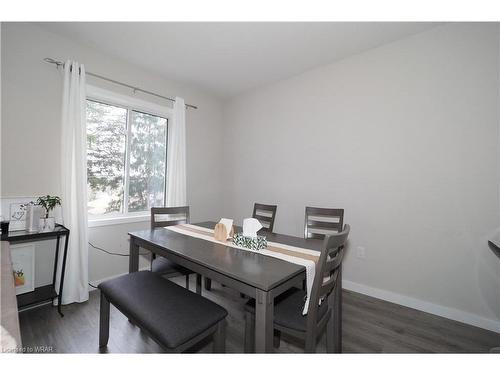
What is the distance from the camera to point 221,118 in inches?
152

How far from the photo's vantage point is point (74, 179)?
221 cm

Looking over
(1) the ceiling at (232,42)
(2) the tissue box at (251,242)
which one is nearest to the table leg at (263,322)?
(2) the tissue box at (251,242)

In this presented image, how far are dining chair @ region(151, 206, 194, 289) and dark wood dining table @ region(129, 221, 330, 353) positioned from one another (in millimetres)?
209

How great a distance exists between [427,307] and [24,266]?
144 inches

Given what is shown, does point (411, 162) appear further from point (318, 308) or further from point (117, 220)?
point (117, 220)

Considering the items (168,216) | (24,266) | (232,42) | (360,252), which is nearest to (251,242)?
(168,216)

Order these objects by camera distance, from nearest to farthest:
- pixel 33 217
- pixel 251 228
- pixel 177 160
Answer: pixel 251 228 < pixel 33 217 < pixel 177 160

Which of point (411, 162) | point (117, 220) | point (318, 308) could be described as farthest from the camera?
point (117, 220)

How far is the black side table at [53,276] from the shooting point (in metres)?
1.78

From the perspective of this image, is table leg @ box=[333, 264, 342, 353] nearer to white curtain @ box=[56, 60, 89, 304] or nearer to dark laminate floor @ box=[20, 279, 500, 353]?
dark laminate floor @ box=[20, 279, 500, 353]

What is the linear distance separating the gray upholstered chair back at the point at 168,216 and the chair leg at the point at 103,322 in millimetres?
722

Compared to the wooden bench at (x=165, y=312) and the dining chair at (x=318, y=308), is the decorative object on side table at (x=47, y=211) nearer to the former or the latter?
the wooden bench at (x=165, y=312)

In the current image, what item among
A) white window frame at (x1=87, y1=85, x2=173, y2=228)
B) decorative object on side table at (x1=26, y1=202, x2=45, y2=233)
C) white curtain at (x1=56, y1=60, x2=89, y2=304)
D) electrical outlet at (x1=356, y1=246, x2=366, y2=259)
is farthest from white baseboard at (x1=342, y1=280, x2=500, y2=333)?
decorative object on side table at (x1=26, y1=202, x2=45, y2=233)
